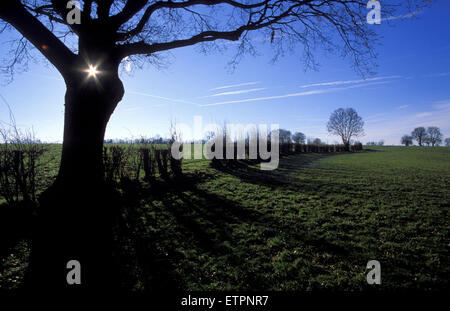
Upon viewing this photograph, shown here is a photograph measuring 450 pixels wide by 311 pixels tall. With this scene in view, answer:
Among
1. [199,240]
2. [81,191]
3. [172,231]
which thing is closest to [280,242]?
[199,240]

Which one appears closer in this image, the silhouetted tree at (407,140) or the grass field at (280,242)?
the grass field at (280,242)

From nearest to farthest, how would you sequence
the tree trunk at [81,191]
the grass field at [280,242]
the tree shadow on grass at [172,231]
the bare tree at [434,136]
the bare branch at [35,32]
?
the grass field at [280,242] < the tree shadow on grass at [172,231] < the tree trunk at [81,191] < the bare branch at [35,32] < the bare tree at [434,136]

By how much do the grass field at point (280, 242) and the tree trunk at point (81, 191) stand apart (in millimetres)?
437

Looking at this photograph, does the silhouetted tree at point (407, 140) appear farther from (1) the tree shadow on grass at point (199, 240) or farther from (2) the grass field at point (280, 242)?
(1) the tree shadow on grass at point (199, 240)

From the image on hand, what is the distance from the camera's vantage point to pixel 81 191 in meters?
4.55

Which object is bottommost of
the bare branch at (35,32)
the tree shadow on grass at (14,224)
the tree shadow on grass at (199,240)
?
the tree shadow on grass at (199,240)

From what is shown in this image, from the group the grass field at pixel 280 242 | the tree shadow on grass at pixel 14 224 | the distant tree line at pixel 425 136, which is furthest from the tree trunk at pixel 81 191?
the distant tree line at pixel 425 136

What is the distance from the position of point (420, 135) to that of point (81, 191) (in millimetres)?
103366

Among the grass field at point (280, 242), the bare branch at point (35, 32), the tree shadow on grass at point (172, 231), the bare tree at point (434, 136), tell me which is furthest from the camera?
the bare tree at point (434, 136)

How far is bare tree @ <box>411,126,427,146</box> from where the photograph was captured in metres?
71.5

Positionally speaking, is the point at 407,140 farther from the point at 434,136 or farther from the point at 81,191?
the point at 81,191

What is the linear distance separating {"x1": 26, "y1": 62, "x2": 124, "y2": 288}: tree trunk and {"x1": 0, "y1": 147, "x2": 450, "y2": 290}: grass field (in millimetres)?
437

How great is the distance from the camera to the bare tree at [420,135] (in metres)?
71.5
